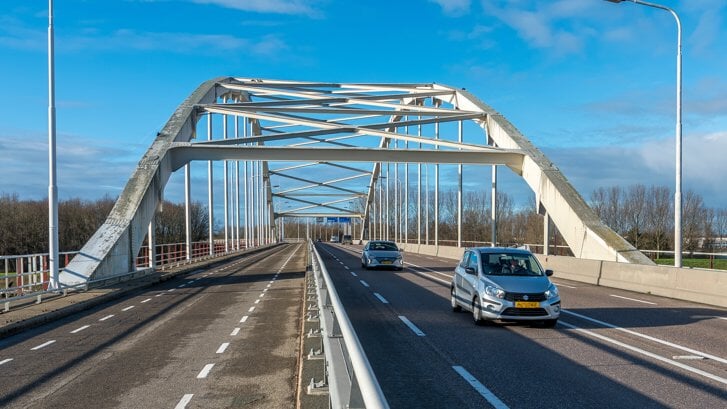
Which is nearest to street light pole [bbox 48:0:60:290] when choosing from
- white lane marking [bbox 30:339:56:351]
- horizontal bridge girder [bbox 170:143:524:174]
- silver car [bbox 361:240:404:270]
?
white lane marking [bbox 30:339:56:351]

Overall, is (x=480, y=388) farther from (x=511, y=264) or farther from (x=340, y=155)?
(x=340, y=155)

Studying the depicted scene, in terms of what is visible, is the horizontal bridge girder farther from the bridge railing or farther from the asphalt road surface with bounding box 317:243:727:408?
the asphalt road surface with bounding box 317:243:727:408

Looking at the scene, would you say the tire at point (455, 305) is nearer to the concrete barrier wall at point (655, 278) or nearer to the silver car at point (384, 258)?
the concrete barrier wall at point (655, 278)

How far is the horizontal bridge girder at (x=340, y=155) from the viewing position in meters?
30.2

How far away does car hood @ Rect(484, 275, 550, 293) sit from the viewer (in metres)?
12.0

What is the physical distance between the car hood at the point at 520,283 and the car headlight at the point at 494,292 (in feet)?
0.26

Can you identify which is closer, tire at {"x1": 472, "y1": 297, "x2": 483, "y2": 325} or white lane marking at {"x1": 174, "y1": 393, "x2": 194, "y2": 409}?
white lane marking at {"x1": 174, "y1": 393, "x2": 194, "y2": 409}

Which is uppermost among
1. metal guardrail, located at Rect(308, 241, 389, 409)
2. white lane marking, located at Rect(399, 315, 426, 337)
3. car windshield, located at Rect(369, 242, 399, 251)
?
metal guardrail, located at Rect(308, 241, 389, 409)

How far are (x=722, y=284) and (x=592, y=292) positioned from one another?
A: 4260 mm

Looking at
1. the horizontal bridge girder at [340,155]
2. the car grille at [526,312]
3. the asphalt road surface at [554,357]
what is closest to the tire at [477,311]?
the asphalt road surface at [554,357]

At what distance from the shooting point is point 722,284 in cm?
1678

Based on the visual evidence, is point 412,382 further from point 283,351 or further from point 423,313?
point 423,313

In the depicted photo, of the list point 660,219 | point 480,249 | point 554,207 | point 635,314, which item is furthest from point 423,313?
point 660,219

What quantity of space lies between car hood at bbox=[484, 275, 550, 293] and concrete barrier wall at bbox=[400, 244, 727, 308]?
6974 mm
